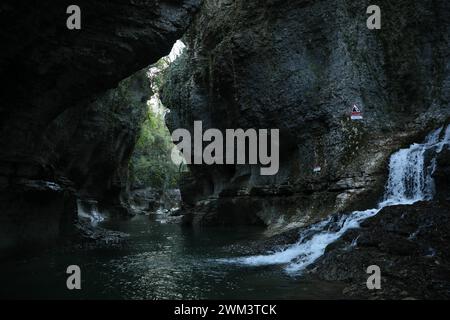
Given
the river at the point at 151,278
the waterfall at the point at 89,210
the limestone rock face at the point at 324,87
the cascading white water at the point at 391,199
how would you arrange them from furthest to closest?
1. the waterfall at the point at 89,210
2. the limestone rock face at the point at 324,87
3. the cascading white water at the point at 391,199
4. the river at the point at 151,278

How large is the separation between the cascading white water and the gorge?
0.23ft

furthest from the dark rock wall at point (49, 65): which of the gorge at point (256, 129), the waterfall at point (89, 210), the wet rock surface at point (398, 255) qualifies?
the waterfall at point (89, 210)

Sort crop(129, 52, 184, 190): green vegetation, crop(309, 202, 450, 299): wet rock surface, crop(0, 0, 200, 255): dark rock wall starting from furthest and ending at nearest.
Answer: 1. crop(129, 52, 184, 190): green vegetation
2. crop(0, 0, 200, 255): dark rock wall
3. crop(309, 202, 450, 299): wet rock surface

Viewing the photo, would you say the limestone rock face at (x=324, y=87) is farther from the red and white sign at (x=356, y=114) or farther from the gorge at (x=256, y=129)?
the red and white sign at (x=356, y=114)

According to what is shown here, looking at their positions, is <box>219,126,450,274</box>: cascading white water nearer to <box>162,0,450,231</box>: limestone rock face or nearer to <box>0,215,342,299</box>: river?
<box>162,0,450,231</box>: limestone rock face

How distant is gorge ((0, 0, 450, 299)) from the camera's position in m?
9.99

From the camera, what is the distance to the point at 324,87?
21.1 meters

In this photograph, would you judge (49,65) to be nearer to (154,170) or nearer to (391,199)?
(391,199)

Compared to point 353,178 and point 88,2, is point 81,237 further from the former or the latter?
point 353,178

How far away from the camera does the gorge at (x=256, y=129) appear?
393 inches

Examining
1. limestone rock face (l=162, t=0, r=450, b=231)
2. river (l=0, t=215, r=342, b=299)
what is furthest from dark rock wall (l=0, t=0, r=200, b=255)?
limestone rock face (l=162, t=0, r=450, b=231)

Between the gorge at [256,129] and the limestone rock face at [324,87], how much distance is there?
0.26 feet

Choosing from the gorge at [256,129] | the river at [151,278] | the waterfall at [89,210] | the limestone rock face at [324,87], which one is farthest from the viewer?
the waterfall at [89,210]

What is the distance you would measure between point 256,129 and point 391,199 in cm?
1084
